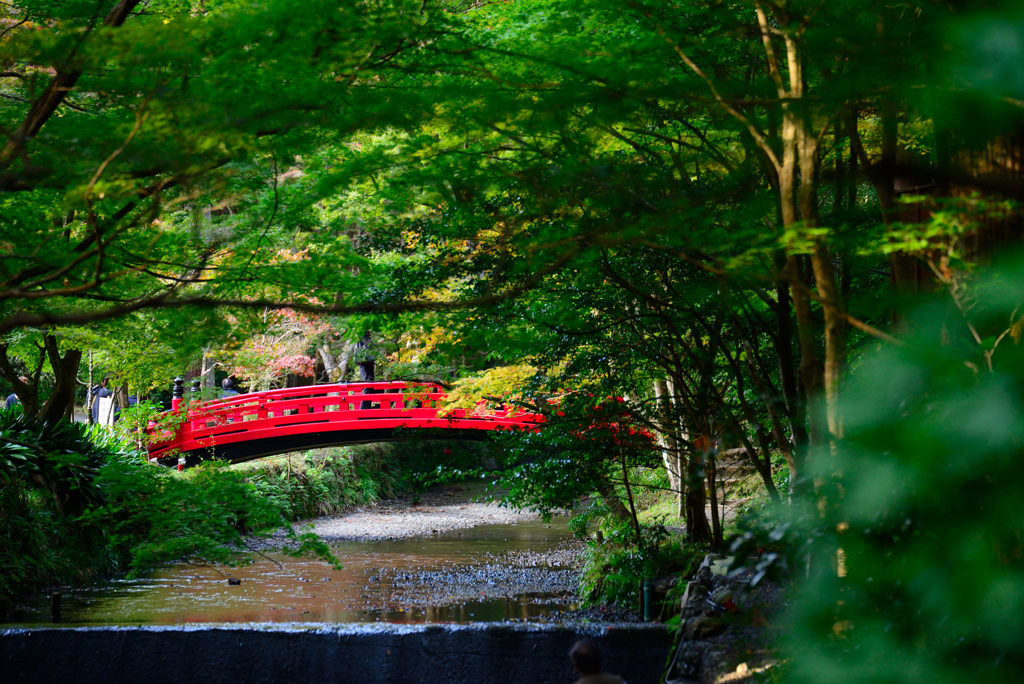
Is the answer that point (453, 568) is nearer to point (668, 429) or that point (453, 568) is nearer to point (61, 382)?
point (668, 429)

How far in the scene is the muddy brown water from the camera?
31.0 ft

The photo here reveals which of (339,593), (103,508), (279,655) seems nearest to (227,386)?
(339,593)

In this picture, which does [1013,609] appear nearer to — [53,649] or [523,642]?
[523,642]

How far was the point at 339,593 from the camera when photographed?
36.0 ft

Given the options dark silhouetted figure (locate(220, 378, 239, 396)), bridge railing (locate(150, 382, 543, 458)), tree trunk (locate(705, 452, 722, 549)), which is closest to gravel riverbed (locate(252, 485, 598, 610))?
bridge railing (locate(150, 382, 543, 458))

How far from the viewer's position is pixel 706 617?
6113 millimetres

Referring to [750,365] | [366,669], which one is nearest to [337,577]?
[366,669]

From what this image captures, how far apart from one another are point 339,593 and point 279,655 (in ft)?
11.4

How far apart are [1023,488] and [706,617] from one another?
532 centimetres

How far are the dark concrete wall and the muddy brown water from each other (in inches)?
17.3

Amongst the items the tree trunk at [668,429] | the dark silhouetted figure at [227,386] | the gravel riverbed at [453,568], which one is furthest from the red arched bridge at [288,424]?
the tree trunk at [668,429]

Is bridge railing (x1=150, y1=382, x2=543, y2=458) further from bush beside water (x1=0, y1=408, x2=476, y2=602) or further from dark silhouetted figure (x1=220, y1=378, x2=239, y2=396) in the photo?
dark silhouetted figure (x1=220, y1=378, x2=239, y2=396)

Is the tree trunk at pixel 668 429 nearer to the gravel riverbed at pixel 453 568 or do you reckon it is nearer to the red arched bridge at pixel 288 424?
the gravel riverbed at pixel 453 568

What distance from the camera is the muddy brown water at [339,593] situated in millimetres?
9453
